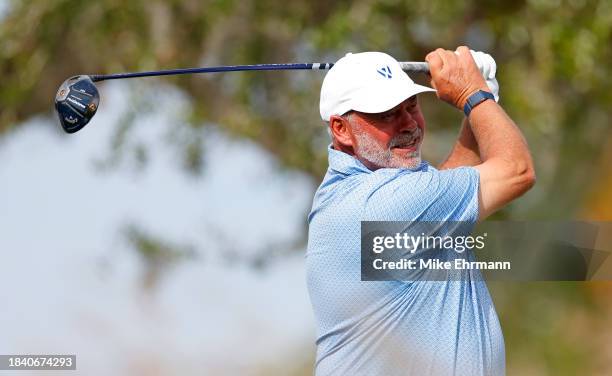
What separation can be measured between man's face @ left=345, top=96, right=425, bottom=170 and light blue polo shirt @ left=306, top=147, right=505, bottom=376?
5 centimetres

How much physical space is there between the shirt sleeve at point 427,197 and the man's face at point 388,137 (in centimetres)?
13

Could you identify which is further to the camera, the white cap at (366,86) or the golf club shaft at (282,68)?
the golf club shaft at (282,68)

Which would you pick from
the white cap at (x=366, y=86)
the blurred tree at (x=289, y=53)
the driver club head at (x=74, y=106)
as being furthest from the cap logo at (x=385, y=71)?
the blurred tree at (x=289, y=53)

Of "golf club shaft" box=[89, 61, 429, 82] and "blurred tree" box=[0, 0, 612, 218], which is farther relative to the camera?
"blurred tree" box=[0, 0, 612, 218]

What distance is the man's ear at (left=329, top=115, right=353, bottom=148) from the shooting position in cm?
401

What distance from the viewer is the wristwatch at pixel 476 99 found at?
4.00m

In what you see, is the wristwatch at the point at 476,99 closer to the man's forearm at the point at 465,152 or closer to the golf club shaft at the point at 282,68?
the golf club shaft at the point at 282,68

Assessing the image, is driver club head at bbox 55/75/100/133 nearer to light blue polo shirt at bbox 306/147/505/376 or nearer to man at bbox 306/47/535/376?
man at bbox 306/47/535/376

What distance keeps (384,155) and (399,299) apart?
444 mm

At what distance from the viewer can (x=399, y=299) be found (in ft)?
12.5

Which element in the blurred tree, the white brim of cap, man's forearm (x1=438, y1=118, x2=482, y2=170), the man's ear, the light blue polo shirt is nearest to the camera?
the light blue polo shirt

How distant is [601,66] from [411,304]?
21.7ft

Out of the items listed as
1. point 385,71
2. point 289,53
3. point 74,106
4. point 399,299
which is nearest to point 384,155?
point 385,71

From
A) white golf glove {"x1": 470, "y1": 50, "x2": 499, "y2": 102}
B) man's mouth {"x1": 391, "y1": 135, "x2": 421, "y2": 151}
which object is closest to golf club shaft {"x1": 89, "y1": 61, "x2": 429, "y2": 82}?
white golf glove {"x1": 470, "y1": 50, "x2": 499, "y2": 102}
